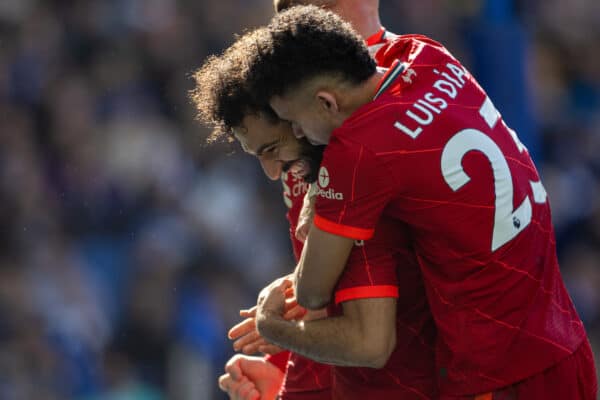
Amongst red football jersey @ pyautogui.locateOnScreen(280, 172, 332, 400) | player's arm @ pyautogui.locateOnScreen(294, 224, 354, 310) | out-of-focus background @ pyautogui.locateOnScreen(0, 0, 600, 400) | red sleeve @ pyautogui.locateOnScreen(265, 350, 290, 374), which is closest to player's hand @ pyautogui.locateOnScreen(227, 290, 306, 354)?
red football jersey @ pyautogui.locateOnScreen(280, 172, 332, 400)

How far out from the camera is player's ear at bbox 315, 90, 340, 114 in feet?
9.51

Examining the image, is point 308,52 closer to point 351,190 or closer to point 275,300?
point 351,190

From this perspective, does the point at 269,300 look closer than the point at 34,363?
Yes

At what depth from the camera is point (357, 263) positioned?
115 inches

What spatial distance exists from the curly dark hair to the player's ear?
0.06 m

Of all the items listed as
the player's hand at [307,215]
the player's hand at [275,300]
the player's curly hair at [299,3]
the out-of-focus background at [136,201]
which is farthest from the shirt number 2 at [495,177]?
the out-of-focus background at [136,201]

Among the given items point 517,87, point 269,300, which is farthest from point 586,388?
point 517,87

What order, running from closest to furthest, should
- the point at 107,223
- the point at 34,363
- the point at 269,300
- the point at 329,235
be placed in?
the point at 329,235 < the point at 269,300 < the point at 34,363 < the point at 107,223

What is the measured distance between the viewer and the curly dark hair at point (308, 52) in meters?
2.87

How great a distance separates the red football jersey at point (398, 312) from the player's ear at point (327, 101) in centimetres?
36

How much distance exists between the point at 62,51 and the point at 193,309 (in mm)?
2297

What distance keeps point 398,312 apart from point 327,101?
73cm

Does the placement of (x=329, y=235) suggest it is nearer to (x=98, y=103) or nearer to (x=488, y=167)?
(x=488, y=167)

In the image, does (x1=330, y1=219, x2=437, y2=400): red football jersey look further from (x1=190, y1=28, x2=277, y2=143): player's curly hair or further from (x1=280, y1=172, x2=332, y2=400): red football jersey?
(x1=190, y1=28, x2=277, y2=143): player's curly hair
